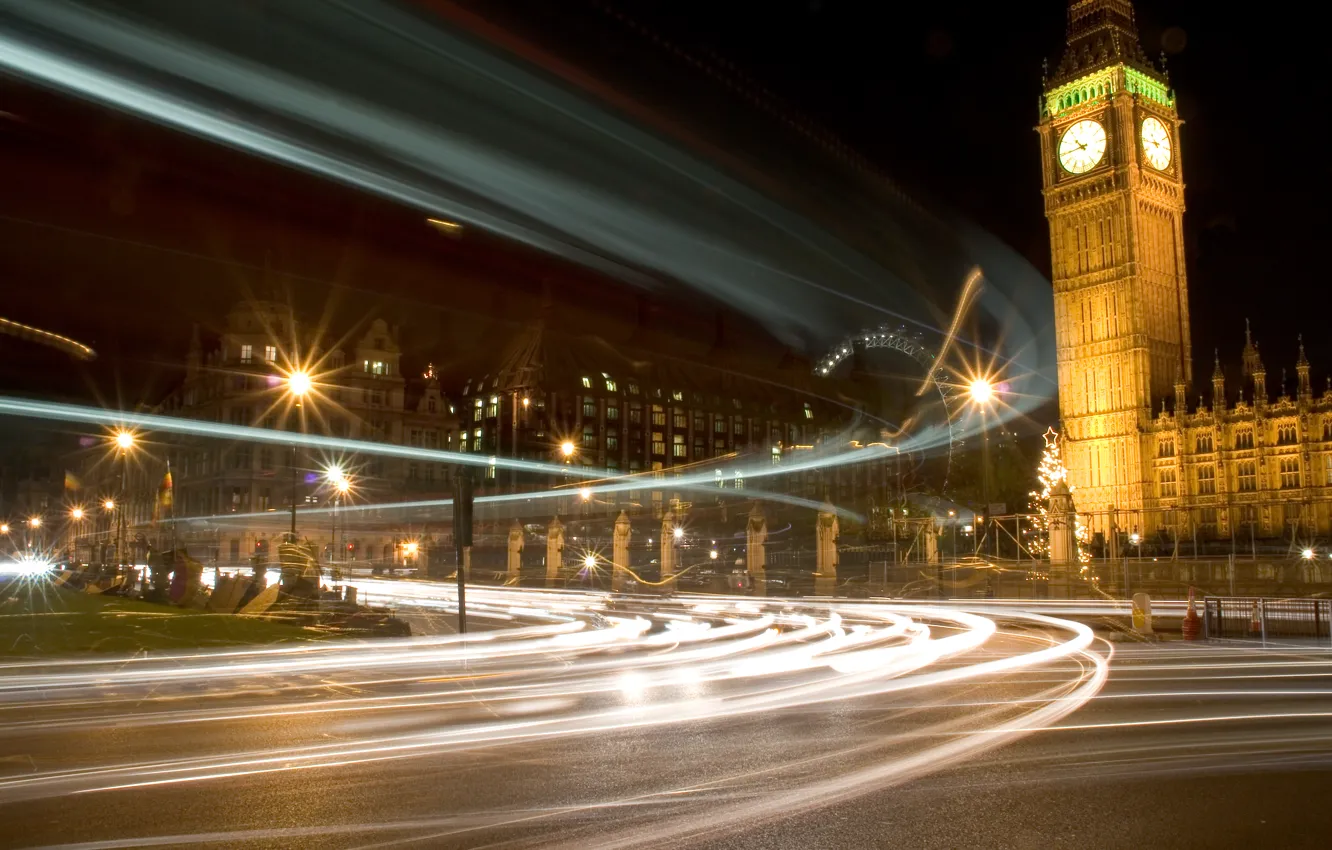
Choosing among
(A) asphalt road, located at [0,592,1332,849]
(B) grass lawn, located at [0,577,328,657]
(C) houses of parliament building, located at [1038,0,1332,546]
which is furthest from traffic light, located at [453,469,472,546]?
(C) houses of parliament building, located at [1038,0,1332,546]

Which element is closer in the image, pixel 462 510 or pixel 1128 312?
pixel 462 510

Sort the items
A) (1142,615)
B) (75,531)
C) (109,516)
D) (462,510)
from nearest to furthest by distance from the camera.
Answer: (462,510) → (1142,615) → (109,516) → (75,531)

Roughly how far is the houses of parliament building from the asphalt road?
217ft

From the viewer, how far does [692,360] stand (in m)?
146

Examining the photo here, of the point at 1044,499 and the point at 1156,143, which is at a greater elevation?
the point at 1156,143

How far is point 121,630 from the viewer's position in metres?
23.6

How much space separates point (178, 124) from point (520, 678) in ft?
36.6

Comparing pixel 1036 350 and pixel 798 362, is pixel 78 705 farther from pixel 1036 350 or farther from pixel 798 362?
pixel 798 362

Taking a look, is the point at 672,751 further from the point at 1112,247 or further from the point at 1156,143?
the point at 1156,143

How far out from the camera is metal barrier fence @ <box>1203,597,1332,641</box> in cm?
2345

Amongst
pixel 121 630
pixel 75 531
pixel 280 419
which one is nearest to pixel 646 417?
pixel 280 419

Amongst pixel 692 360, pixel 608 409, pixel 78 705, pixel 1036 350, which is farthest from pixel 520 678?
pixel 692 360

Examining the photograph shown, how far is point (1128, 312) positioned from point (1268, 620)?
66.7 m

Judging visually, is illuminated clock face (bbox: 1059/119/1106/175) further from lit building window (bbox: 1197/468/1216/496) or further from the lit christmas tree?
lit building window (bbox: 1197/468/1216/496)
